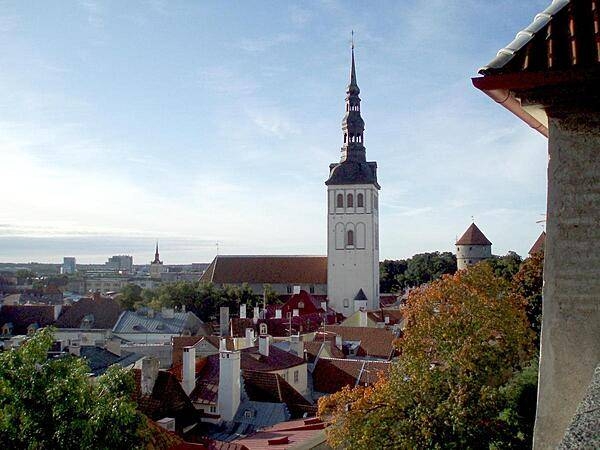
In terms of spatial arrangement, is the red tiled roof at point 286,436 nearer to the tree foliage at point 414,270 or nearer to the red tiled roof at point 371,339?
the red tiled roof at point 371,339

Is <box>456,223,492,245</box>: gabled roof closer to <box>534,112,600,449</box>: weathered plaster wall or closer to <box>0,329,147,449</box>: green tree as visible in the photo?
<box>0,329,147,449</box>: green tree

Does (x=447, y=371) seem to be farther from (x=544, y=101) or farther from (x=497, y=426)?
(x=544, y=101)

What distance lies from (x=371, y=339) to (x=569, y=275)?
1311 inches

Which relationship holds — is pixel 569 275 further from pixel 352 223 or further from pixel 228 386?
pixel 352 223

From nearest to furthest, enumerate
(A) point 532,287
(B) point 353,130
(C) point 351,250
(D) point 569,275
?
(D) point 569,275 < (A) point 532,287 < (B) point 353,130 < (C) point 351,250

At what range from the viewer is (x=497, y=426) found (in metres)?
11.4

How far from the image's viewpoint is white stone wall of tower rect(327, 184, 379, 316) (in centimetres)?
6531

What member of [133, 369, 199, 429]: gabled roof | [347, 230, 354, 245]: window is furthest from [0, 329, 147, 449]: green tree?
[347, 230, 354, 245]: window

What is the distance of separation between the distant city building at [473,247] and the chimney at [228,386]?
162ft

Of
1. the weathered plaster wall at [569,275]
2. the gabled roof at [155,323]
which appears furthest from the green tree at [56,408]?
the gabled roof at [155,323]

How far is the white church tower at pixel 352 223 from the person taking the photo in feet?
212

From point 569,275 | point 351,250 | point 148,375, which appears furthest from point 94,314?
point 569,275

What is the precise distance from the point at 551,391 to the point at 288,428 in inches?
565

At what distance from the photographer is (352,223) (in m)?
65.9
